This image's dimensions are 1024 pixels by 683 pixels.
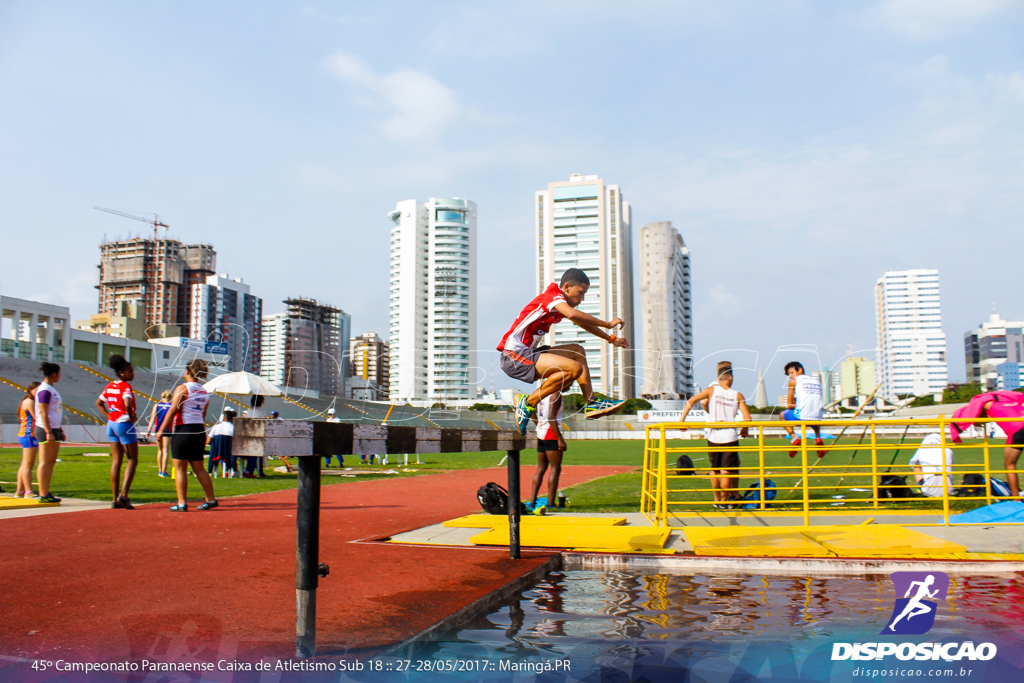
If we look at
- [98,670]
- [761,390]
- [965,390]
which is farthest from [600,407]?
[965,390]

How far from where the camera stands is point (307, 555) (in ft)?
8.81

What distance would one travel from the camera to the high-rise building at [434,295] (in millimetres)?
167875

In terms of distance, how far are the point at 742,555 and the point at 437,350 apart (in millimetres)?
164284

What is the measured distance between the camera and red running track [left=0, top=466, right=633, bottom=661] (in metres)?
3.05

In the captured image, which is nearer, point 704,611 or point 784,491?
point 704,611

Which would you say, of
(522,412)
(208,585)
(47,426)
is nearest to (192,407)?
(47,426)

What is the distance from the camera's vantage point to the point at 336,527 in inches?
272

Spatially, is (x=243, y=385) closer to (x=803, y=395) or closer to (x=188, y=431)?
(x=188, y=431)

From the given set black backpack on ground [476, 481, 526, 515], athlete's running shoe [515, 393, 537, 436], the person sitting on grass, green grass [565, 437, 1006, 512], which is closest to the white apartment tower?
green grass [565, 437, 1006, 512]

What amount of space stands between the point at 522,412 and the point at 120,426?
5.34m

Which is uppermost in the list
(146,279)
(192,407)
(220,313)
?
(146,279)

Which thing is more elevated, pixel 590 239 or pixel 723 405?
pixel 590 239

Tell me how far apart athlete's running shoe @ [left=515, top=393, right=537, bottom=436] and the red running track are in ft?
4.64

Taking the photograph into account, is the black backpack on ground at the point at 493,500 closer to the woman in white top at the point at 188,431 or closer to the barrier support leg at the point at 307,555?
the woman in white top at the point at 188,431
